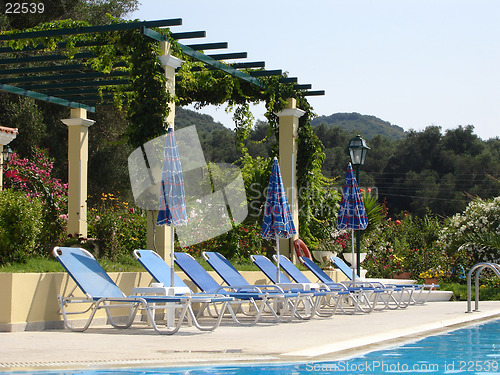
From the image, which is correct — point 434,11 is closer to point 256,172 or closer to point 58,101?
point 256,172

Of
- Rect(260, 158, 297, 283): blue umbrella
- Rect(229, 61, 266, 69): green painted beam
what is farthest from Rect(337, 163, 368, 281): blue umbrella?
Rect(229, 61, 266, 69): green painted beam

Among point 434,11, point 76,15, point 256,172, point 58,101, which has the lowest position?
point 256,172

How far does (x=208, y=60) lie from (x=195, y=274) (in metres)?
4.13

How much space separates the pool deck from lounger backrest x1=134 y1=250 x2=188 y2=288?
652mm

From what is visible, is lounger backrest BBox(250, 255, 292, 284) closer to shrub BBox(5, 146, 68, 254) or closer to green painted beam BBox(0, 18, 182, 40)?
shrub BBox(5, 146, 68, 254)

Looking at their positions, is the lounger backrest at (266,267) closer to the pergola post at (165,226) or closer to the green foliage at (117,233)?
the pergola post at (165,226)

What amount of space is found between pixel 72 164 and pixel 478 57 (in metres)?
14.0

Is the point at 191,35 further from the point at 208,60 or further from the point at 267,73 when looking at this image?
the point at 267,73

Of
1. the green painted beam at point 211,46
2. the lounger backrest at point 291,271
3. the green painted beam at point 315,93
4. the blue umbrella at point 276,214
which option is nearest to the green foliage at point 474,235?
the green painted beam at point 315,93

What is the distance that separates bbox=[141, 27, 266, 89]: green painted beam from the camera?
9.78 metres

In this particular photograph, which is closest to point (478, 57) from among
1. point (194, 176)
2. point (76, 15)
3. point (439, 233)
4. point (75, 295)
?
point (439, 233)

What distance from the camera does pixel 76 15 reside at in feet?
80.7

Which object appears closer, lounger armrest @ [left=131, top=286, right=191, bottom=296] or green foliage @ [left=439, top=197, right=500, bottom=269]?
lounger armrest @ [left=131, top=286, right=191, bottom=296]

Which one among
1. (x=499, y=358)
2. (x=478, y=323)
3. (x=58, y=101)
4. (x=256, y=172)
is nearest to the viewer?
(x=499, y=358)
